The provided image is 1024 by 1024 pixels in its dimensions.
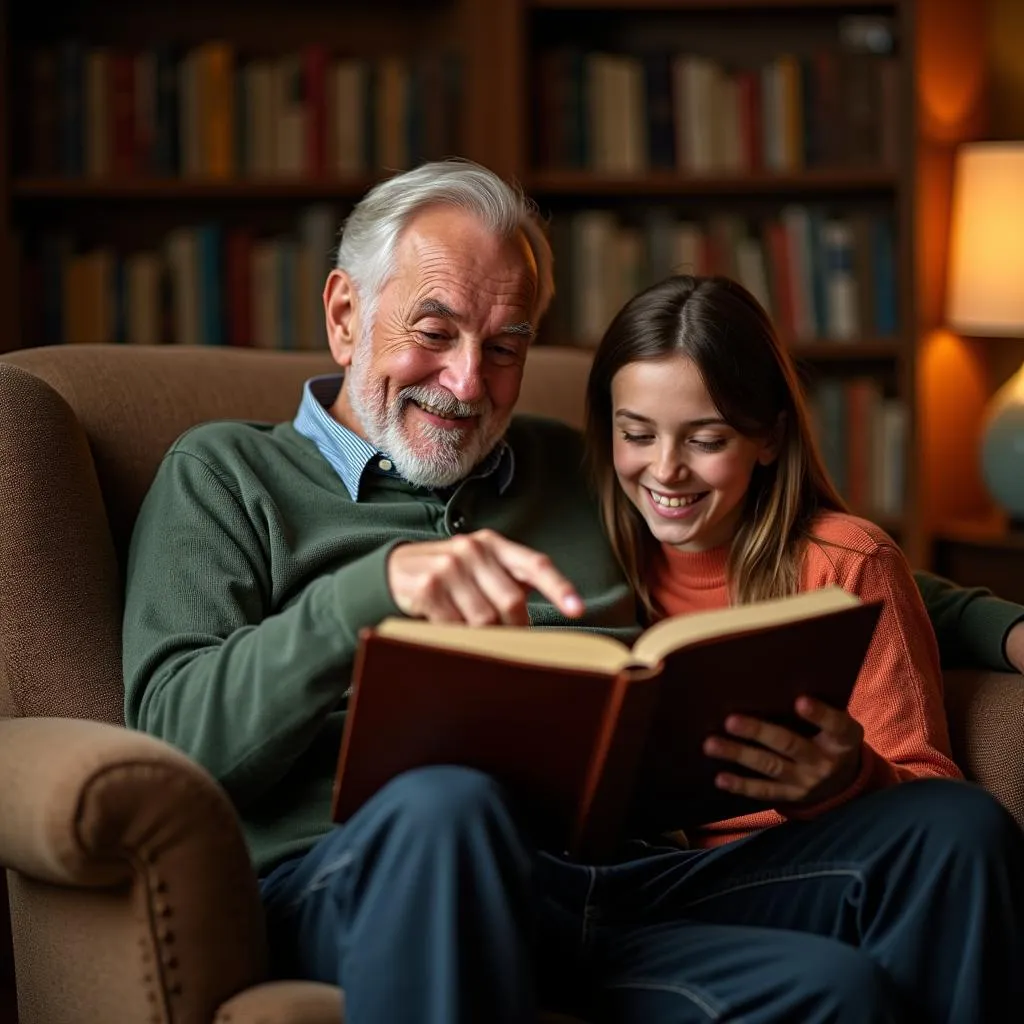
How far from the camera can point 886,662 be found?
157 centimetres

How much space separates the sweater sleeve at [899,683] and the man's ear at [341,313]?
59 cm

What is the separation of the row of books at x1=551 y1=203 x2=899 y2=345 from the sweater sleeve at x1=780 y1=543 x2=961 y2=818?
5.94ft

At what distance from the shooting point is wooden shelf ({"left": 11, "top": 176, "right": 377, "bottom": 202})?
10.5 feet

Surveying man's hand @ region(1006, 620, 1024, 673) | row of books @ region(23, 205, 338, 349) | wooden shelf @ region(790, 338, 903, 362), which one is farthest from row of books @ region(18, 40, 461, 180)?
man's hand @ region(1006, 620, 1024, 673)

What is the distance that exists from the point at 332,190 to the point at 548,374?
134cm

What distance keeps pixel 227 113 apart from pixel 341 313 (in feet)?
5.48

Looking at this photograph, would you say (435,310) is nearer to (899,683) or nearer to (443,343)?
(443,343)

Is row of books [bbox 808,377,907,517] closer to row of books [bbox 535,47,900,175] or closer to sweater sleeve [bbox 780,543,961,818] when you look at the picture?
row of books [bbox 535,47,900,175]

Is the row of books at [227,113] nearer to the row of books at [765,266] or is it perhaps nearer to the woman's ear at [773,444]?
the row of books at [765,266]

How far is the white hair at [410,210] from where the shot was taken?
169 cm

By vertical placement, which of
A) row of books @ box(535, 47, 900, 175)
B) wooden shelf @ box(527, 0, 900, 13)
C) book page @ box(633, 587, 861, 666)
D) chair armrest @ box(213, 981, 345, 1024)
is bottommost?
chair armrest @ box(213, 981, 345, 1024)

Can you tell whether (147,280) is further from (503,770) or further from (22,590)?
(503,770)

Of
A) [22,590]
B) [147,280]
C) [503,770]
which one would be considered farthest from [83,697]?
[147,280]

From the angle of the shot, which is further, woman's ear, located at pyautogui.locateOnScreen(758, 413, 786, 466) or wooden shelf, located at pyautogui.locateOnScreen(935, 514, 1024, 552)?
wooden shelf, located at pyautogui.locateOnScreen(935, 514, 1024, 552)
